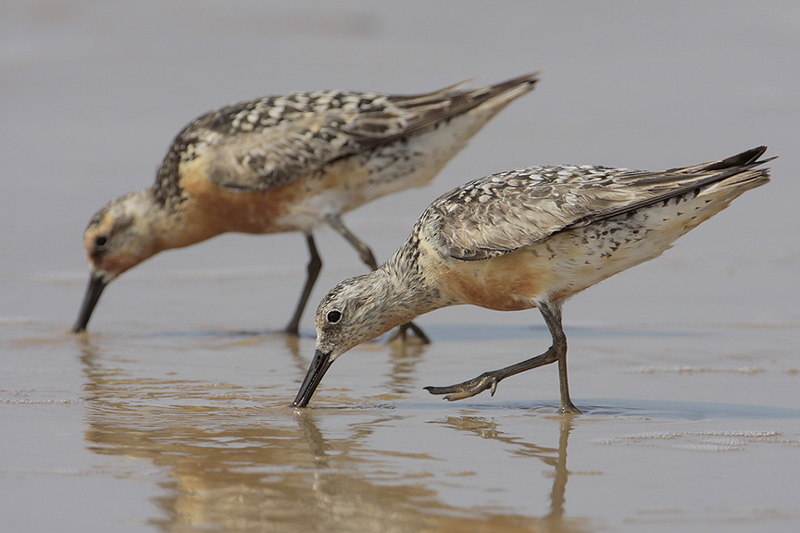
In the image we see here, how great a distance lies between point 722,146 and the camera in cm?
1669

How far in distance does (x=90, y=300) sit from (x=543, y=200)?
5106mm

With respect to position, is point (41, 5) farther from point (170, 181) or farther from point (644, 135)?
point (170, 181)

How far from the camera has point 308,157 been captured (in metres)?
10.5

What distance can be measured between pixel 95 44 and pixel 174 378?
15.9 meters

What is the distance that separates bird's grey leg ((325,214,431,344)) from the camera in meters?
10.3

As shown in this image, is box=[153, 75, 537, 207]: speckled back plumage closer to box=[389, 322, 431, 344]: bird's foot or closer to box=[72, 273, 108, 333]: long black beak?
box=[72, 273, 108, 333]: long black beak

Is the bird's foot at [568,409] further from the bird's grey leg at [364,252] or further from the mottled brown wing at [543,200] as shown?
the bird's grey leg at [364,252]

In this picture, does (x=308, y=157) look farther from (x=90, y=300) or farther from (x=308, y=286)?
(x=90, y=300)

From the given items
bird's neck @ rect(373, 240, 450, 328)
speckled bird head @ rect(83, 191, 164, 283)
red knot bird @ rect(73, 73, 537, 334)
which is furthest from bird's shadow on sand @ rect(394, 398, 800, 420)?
speckled bird head @ rect(83, 191, 164, 283)

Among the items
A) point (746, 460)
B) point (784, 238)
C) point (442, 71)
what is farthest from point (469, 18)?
point (746, 460)

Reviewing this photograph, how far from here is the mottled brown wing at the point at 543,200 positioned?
7074mm

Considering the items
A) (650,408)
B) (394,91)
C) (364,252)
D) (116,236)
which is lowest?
(650,408)

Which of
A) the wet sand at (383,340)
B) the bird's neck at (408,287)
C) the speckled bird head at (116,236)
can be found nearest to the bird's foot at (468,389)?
the wet sand at (383,340)

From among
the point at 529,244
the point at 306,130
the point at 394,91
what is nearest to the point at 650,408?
the point at 529,244
